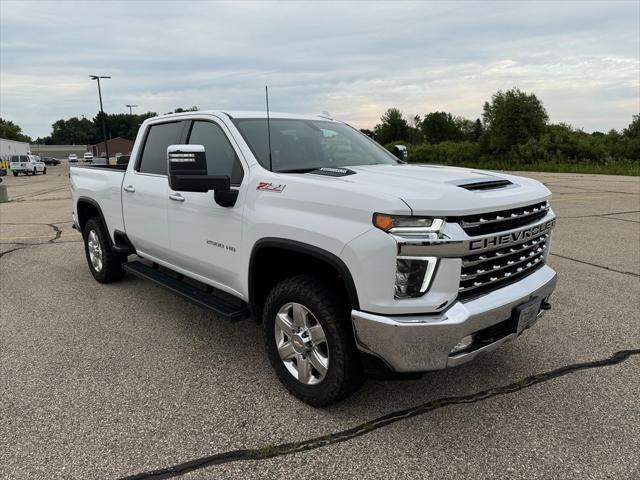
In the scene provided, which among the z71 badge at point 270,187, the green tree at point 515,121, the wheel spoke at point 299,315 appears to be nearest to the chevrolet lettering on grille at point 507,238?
the wheel spoke at point 299,315

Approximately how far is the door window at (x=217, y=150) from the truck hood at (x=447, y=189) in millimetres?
882

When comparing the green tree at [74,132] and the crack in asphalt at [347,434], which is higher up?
the green tree at [74,132]

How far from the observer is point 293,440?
2.75 metres

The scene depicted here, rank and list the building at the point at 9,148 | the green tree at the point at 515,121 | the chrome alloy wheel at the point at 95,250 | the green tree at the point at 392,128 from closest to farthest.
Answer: the chrome alloy wheel at the point at 95,250 < the green tree at the point at 515,121 < the building at the point at 9,148 < the green tree at the point at 392,128

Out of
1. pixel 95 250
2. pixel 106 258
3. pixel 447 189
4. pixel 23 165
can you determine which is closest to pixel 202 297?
pixel 447 189

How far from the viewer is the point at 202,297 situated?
377 centimetres

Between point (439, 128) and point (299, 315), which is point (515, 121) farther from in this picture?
point (299, 315)

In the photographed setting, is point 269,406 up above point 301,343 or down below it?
below

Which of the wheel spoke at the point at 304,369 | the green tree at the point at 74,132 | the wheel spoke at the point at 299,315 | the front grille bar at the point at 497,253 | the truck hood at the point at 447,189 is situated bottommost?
the wheel spoke at the point at 304,369

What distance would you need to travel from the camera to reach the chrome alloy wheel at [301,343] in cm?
296

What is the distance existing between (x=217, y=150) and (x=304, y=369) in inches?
71.6

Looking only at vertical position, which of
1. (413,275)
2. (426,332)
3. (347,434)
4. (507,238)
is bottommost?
(347,434)

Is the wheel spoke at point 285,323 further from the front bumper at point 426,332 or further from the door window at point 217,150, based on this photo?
the door window at point 217,150

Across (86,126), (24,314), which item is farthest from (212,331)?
(86,126)
